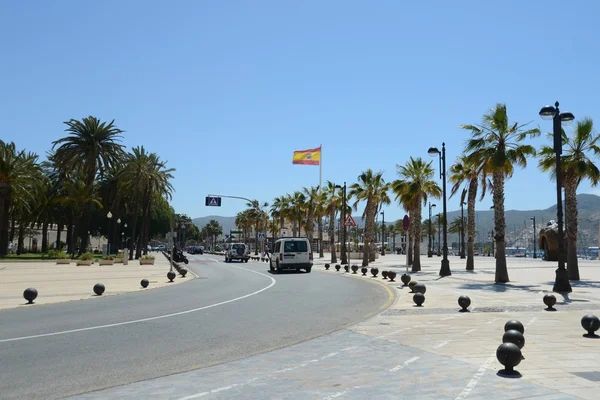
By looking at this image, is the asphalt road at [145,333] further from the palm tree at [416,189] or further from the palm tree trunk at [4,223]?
the palm tree trunk at [4,223]

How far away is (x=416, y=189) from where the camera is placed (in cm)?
3672

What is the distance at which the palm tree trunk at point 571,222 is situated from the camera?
27.2 meters

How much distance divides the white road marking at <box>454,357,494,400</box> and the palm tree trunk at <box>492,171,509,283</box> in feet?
60.8

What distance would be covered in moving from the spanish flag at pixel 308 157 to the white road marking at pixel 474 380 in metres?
46.1

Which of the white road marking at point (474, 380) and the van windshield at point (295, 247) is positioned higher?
the van windshield at point (295, 247)

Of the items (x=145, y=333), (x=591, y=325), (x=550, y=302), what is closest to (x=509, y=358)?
(x=591, y=325)

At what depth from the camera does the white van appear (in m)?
36.0

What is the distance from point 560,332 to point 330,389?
6.75m

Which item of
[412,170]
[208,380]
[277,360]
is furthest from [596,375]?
[412,170]

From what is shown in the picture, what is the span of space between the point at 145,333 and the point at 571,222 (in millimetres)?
23169

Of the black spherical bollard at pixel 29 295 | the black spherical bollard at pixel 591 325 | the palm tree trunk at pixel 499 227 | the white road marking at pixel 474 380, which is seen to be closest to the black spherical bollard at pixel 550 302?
the black spherical bollard at pixel 591 325

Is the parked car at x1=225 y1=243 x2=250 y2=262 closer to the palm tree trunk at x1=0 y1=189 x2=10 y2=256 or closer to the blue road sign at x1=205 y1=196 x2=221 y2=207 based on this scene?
the blue road sign at x1=205 y1=196 x2=221 y2=207

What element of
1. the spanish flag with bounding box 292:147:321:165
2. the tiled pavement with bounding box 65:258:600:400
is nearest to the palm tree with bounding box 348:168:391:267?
the spanish flag with bounding box 292:147:321:165

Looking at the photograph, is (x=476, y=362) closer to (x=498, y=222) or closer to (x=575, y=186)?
(x=498, y=222)
